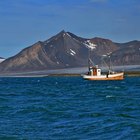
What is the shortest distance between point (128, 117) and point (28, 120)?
6.13 metres

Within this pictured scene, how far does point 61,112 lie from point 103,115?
438 cm

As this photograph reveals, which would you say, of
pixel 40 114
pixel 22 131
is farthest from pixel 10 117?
pixel 22 131

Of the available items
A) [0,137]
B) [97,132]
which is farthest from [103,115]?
[0,137]

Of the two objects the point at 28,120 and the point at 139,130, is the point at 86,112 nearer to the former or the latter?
the point at 28,120

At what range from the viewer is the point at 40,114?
37.1m

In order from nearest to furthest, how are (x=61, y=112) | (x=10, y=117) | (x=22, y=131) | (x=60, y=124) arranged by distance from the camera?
(x=22, y=131)
(x=60, y=124)
(x=10, y=117)
(x=61, y=112)

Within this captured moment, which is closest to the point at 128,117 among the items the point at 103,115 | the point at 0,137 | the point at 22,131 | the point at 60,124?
the point at 103,115

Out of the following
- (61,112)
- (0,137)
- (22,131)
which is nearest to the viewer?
(0,137)

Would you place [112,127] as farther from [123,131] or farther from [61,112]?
→ [61,112]

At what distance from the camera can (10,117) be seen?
116 ft

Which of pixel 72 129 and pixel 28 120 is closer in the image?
pixel 72 129

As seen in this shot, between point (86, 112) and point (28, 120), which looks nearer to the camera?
point (28, 120)

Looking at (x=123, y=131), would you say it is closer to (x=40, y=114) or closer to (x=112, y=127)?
(x=112, y=127)

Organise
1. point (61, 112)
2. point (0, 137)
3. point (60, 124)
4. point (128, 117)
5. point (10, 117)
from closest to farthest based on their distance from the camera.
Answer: point (0, 137) < point (60, 124) < point (128, 117) < point (10, 117) < point (61, 112)
